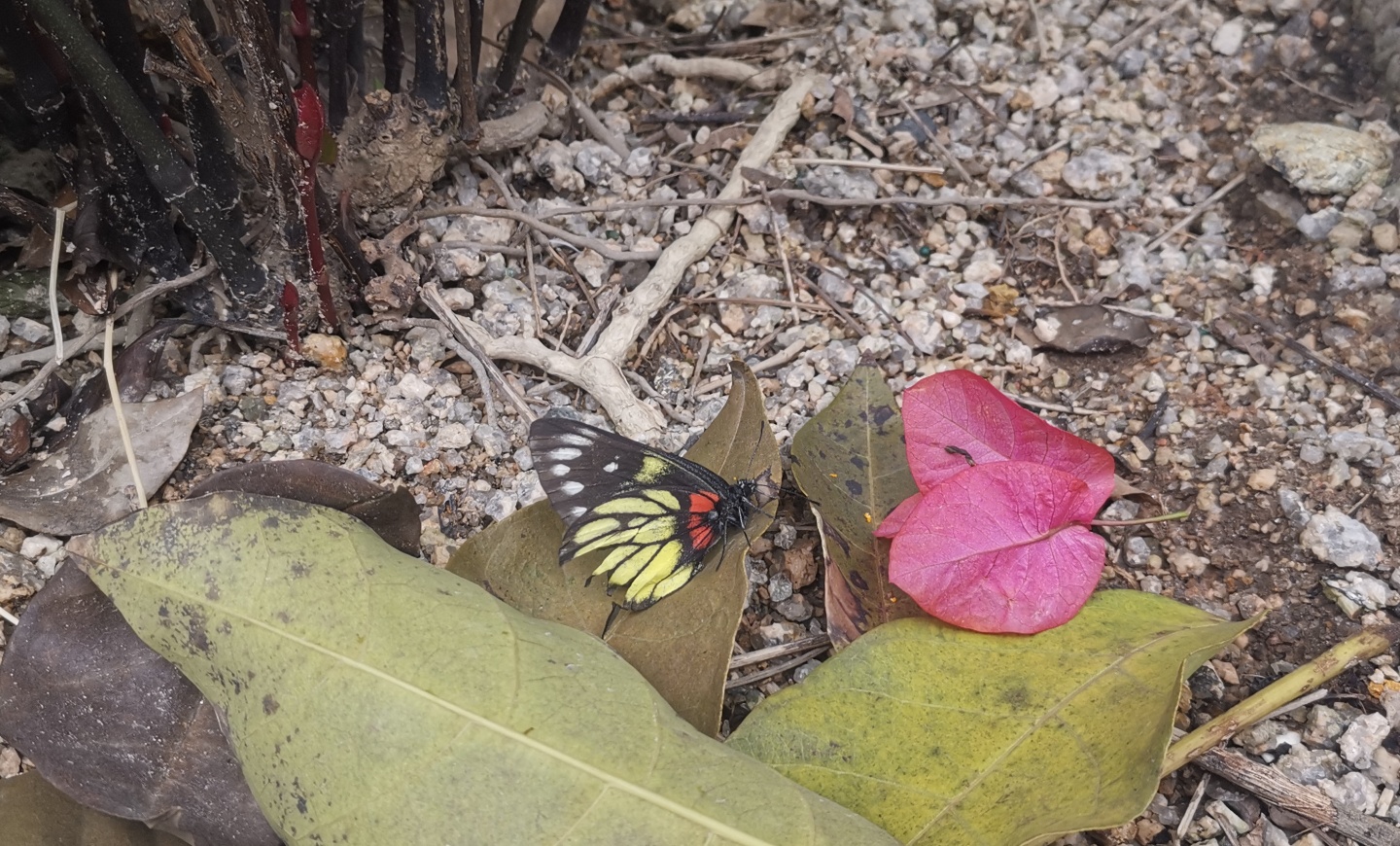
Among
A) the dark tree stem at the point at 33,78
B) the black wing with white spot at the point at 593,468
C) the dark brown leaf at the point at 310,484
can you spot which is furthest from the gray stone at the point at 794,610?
the dark tree stem at the point at 33,78

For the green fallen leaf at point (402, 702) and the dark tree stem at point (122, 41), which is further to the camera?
the dark tree stem at point (122, 41)

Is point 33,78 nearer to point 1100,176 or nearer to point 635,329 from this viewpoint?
point 635,329

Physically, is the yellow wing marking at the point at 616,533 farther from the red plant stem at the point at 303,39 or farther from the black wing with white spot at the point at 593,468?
the red plant stem at the point at 303,39

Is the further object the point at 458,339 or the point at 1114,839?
the point at 458,339

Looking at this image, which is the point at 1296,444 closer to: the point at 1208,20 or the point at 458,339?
the point at 1208,20

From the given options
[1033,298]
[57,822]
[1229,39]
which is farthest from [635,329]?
[1229,39]

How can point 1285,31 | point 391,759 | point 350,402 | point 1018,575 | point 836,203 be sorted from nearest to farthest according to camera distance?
point 391,759 < point 1018,575 < point 350,402 < point 836,203 < point 1285,31

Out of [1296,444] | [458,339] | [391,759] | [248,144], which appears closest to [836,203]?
[458,339]

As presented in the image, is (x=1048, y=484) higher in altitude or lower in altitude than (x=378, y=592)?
lower
